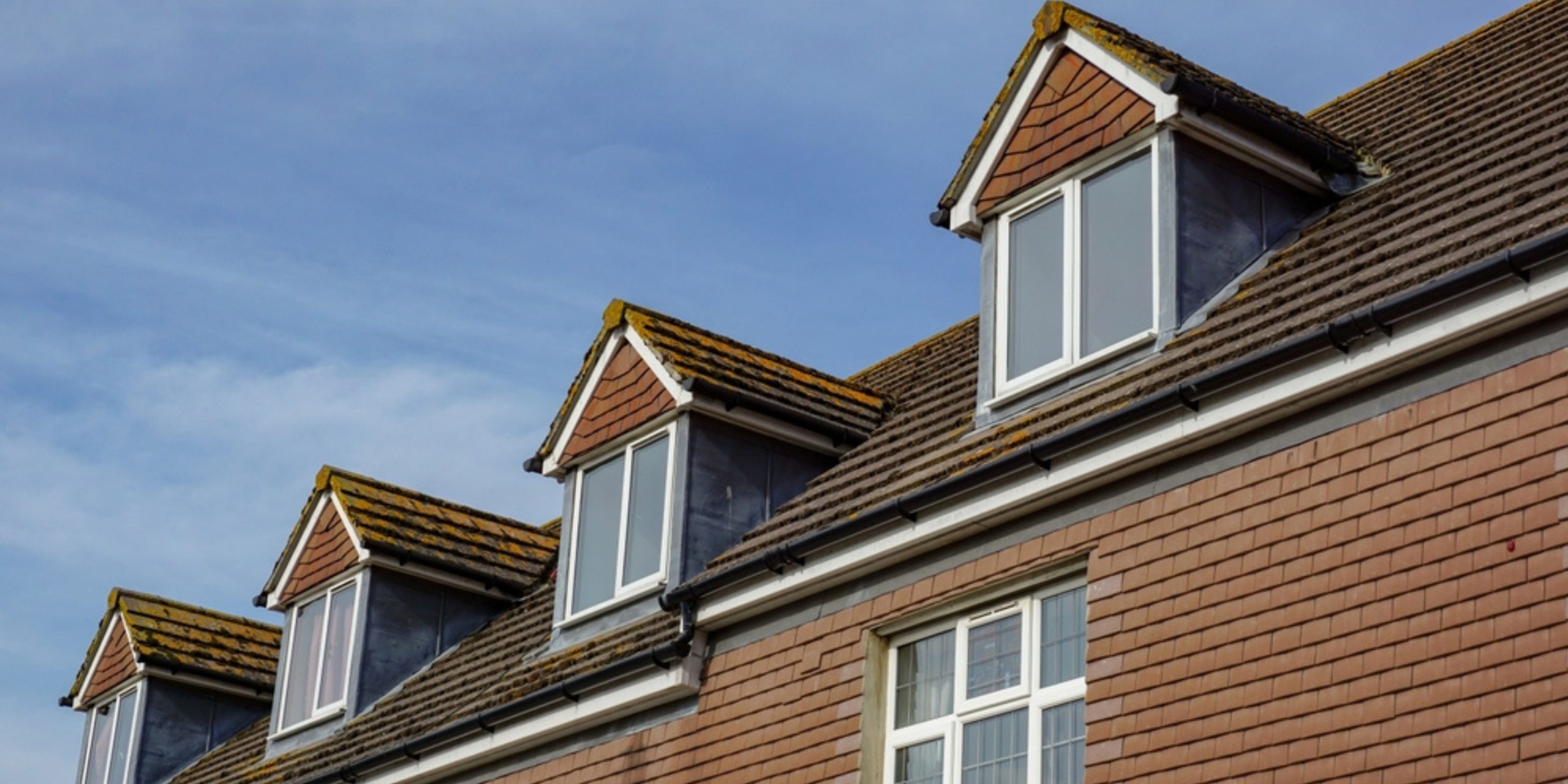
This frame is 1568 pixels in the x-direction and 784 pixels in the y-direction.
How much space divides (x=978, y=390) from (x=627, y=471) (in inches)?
145

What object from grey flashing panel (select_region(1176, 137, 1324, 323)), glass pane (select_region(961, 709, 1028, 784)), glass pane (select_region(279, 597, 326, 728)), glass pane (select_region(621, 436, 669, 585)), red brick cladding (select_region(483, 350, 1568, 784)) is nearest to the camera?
red brick cladding (select_region(483, 350, 1568, 784))

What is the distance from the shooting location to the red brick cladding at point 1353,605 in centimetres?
908

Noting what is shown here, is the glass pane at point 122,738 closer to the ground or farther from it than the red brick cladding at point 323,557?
closer to the ground

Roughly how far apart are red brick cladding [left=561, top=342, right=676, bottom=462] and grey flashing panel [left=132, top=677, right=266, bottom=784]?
9.03 metres

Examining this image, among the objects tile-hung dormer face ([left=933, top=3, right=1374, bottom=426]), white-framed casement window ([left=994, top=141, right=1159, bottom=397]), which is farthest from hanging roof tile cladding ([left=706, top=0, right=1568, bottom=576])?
white-framed casement window ([left=994, top=141, right=1159, bottom=397])

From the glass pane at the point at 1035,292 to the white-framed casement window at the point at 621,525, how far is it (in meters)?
3.35

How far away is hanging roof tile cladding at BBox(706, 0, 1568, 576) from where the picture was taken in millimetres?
10875

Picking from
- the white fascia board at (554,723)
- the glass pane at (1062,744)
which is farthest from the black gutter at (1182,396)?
the glass pane at (1062,744)

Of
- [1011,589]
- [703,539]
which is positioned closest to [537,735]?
[703,539]

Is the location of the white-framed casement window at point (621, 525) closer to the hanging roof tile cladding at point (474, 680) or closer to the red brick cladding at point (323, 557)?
the hanging roof tile cladding at point (474, 680)

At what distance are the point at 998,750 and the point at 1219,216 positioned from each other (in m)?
3.61

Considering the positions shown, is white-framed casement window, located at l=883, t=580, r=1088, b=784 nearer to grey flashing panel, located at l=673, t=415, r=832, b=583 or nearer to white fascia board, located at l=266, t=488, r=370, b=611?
grey flashing panel, located at l=673, t=415, r=832, b=583

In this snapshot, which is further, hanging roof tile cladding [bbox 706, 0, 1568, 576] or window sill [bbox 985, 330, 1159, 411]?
window sill [bbox 985, 330, 1159, 411]

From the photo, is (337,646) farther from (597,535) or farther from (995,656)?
(995,656)
